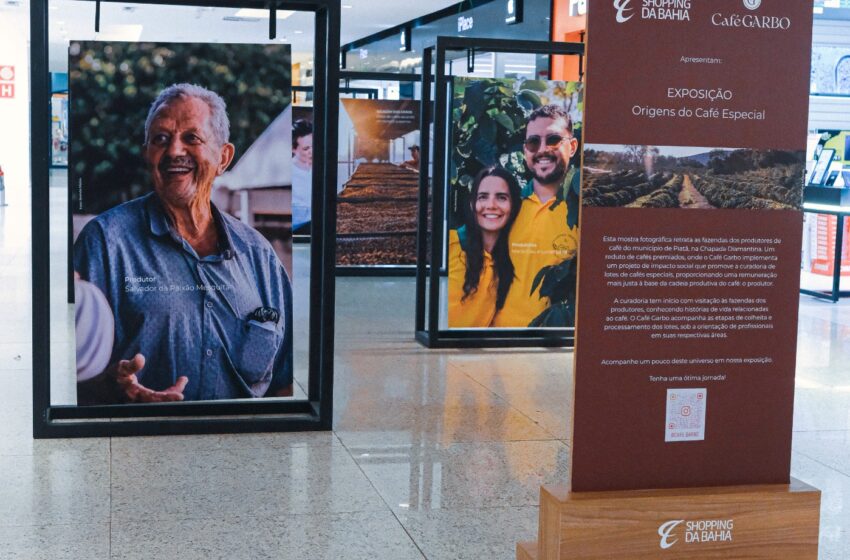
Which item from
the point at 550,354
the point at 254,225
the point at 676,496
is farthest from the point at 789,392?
the point at 550,354

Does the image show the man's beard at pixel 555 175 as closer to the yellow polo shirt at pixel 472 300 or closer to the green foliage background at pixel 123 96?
the yellow polo shirt at pixel 472 300

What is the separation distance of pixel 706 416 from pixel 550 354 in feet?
14.1

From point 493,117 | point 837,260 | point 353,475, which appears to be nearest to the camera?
point 353,475

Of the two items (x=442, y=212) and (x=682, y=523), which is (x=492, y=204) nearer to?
(x=442, y=212)

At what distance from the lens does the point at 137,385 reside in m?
5.05

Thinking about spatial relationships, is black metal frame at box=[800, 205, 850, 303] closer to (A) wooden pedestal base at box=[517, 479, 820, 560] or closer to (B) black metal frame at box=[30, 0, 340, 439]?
(B) black metal frame at box=[30, 0, 340, 439]

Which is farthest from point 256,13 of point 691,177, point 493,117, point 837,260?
point 691,177

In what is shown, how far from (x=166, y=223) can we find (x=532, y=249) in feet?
10.3

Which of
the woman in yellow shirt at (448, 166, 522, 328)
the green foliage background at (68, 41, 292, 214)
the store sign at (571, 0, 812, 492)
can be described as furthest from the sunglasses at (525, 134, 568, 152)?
the store sign at (571, 0, 812, 492)

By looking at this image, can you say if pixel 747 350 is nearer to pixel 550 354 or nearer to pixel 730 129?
pixel 730 129

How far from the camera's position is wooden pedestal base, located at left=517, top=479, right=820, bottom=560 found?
296 centimetres

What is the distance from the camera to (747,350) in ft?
10.1

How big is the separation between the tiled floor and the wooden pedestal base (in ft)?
2.19

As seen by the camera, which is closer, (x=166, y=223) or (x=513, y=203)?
(x=166, y=223)
